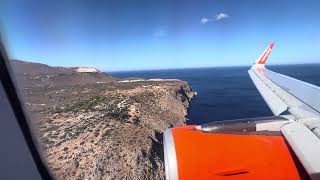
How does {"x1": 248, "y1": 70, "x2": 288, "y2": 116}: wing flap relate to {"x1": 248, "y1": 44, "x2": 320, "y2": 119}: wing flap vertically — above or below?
below

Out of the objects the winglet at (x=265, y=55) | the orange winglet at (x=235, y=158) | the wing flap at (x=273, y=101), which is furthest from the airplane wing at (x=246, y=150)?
the winglet at (x=265, y=55)

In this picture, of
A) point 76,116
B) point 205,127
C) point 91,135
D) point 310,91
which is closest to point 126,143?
point 91,135

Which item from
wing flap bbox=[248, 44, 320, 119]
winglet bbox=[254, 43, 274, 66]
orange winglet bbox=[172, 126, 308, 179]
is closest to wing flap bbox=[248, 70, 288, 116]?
wing flap bbox=[248, 44, 320, 119]

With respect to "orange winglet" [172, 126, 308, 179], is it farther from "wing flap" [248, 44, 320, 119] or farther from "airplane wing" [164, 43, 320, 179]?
"wing flap" [248, 44, 320, 119]

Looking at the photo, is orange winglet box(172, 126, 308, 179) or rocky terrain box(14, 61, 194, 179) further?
rocky terrain box(14, 61, 194, 179)

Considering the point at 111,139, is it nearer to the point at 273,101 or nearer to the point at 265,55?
the point at 265,55

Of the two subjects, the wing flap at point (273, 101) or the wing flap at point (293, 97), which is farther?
the wing flap at point (273, 101)

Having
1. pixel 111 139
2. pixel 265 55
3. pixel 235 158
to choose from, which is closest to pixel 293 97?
pixel 235 158

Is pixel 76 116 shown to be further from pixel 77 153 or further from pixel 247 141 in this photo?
pixel 247 141

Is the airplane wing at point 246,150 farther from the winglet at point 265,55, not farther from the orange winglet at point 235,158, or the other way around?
the winglet at point 265,55
